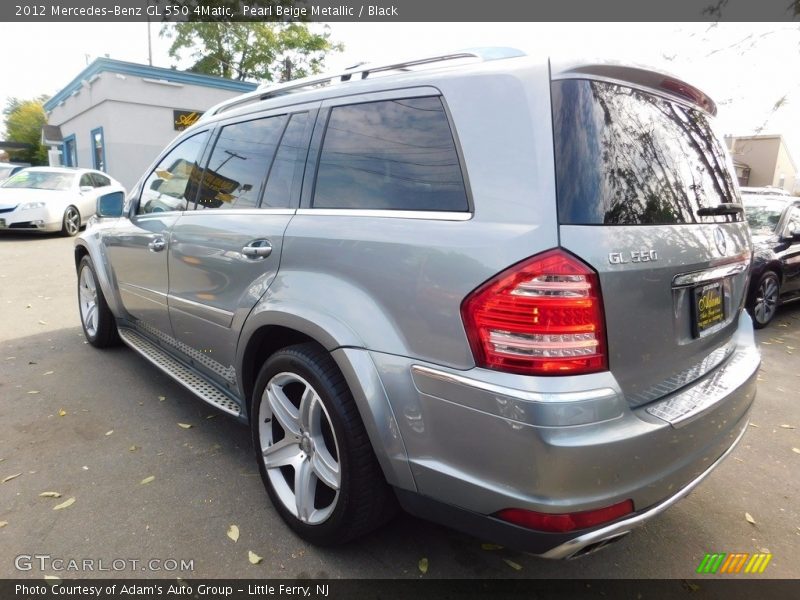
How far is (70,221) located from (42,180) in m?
1.34

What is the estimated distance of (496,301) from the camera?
151 centimetres

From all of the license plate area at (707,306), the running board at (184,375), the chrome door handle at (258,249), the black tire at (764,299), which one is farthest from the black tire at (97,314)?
the black tire at (764,299)

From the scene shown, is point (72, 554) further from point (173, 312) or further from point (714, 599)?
point (714, 599)

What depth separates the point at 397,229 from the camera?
1782mm

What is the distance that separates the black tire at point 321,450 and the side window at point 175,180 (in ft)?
4.85

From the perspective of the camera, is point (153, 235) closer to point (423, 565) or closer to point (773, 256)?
point (423, 565)

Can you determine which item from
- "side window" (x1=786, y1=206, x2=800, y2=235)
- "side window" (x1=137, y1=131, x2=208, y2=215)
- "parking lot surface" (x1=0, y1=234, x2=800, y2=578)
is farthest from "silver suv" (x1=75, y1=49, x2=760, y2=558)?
"side window" (x1=786, y1=206, x2=800, y2=235)

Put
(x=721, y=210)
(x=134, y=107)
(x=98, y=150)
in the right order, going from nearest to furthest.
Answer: (x=721, y=210)
(x=134, y=107)
(x=98, y=150)

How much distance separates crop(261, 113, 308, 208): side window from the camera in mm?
2367

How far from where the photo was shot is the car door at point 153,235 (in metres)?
3.22
